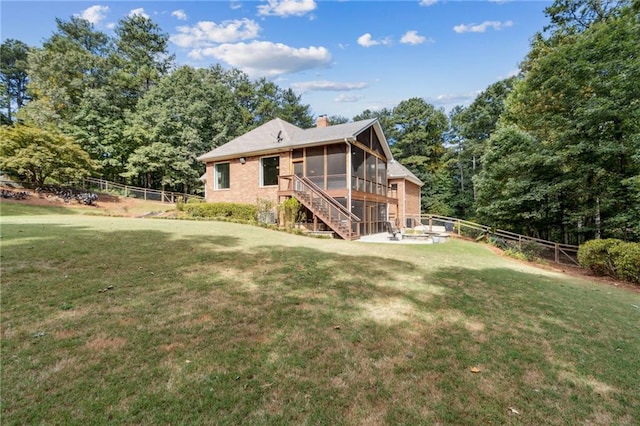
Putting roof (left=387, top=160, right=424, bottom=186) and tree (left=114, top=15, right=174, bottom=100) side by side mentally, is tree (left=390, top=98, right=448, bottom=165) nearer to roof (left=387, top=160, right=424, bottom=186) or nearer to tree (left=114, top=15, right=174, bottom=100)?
roof (left=387, top=160, right=424, bottom=186)

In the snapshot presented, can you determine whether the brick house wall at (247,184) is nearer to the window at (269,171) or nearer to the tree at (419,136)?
the window at (269,171)

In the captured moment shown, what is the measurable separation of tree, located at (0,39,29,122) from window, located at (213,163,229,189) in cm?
4057

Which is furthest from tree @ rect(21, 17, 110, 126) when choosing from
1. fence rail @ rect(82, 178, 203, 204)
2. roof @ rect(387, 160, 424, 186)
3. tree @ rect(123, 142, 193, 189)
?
roof @ rect(387, 160, 424, 186)

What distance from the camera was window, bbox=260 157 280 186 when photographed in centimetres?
1805

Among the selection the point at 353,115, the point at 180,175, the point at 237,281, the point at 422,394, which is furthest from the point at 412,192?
the point at 353,115

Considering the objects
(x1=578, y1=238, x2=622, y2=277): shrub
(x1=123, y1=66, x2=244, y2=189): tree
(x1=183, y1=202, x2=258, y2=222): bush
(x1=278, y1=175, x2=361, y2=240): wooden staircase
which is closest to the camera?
(x1=578, y1=238, x2=622, y2=277): shrub

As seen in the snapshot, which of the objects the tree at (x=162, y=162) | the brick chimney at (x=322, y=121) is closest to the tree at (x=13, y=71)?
the tree at (x=162, y=162)

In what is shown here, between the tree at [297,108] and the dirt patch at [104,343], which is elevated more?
the tree at [297,108]

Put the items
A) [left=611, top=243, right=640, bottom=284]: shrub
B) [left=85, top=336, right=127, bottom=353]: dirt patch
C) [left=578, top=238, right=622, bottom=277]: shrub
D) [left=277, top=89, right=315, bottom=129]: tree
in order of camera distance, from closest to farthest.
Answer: [left=85, top=336, right=127, bottom=353]: dirt patch < [left=611, top=243, right=640, bottom=284]: shrub < [left=578, top=238, right=622, bottom=277]: shrub < [left=277, top=89, right=315, bottom=129]: tree

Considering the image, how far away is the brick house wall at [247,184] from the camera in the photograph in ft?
57.9

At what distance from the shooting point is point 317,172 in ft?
54.9

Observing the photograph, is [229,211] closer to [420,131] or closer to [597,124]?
[597,124]

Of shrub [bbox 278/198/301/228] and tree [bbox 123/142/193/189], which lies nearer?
shrub [bbox 278/198/301/228]

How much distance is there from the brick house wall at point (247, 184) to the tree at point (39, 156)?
11.5 metres
